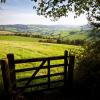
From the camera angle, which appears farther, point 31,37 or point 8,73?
point 31,37

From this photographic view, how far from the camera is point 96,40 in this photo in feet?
55.5

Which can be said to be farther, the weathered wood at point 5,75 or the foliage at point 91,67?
the foliage at point 91,67

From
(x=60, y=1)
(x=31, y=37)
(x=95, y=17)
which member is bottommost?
(x=31, y=37)

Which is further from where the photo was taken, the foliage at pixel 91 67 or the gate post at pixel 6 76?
the foliage at pixel 91 67

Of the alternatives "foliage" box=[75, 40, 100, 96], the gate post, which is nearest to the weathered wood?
the gate post

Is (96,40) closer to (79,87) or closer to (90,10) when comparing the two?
(90,10)

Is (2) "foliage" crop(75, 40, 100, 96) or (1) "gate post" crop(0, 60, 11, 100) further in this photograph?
(2) "foliage" crop(75, 40, 100, 96)

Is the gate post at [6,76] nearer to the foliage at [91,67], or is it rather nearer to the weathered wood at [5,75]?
the weathered wood at [5,75]

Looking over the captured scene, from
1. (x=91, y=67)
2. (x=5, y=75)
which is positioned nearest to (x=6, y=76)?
(x=5, y=75)

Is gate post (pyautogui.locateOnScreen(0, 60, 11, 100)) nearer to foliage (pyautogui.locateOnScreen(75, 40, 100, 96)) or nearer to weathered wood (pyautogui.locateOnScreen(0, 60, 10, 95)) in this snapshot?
weathered wood (pyautogui.locateOnScreen(0, 60, 10, 95))

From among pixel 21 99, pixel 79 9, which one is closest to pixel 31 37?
pixel 79 9

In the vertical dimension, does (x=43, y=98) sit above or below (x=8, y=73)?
below

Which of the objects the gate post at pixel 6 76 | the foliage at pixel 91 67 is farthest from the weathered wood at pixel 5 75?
the foliage at pixel 91 67

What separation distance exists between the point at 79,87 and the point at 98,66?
152 cm
